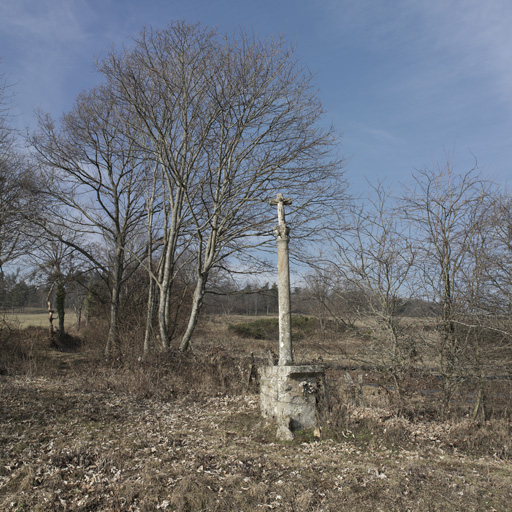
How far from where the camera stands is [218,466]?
5.19 meters

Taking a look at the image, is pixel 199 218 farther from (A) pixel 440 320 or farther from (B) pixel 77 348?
(B) pixel 77 348

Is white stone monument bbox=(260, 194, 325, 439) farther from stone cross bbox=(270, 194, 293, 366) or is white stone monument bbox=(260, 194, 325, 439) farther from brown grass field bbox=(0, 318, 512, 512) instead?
brown grass field bbox=(0, 318, 512, 512)

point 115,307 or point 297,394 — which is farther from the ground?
point 115,307

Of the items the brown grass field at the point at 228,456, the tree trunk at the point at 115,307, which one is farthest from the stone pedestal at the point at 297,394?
the tree trunk at the point at 115,307

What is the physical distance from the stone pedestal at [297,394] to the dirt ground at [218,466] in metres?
0.26

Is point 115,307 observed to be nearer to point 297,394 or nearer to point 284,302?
point 284,302

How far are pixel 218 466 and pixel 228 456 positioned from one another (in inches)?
16.8

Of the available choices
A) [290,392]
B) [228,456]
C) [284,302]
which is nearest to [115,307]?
[284,302]

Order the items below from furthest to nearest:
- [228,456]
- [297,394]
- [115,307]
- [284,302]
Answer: [115,307] → [284,302] → [297,394] → [228,456]

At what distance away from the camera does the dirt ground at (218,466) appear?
4273 mm

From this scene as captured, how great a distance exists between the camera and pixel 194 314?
41.5ft

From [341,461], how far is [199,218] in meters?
10.1

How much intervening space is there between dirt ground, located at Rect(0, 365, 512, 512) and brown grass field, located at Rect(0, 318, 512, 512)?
0.02 meters

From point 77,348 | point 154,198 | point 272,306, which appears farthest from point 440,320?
point 272,306
